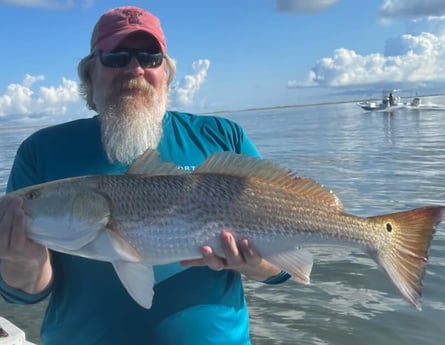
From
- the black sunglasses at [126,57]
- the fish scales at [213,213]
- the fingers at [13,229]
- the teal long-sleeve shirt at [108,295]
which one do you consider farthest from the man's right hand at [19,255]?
the black sunglasses at [126,57]

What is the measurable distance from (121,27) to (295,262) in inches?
79.1

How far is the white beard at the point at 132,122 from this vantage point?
3.46 meters

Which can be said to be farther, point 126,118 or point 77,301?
point 126,118

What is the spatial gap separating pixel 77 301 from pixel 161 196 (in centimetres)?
86

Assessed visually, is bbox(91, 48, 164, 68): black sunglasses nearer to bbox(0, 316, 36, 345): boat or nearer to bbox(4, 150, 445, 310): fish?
bbox(4, 150, 445, 310): fish

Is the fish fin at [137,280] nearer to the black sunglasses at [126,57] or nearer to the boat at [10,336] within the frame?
the black sunglasses at [126,57]

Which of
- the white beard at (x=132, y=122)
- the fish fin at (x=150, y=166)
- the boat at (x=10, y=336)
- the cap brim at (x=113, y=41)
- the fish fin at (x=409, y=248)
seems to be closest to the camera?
the fish fin at (x=409, y=248)

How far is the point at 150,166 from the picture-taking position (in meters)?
2.98

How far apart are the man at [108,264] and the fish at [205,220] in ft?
A: 0.38

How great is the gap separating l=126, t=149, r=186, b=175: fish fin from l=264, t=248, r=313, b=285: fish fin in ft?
2.40

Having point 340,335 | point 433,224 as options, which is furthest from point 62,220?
point 340,335

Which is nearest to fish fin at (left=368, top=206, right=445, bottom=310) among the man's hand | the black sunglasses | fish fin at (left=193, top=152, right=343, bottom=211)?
fish fin at (left=193, top=152, right=343, bottom=211)

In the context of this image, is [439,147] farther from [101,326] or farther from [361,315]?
[101,326]

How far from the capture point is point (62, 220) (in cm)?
280
